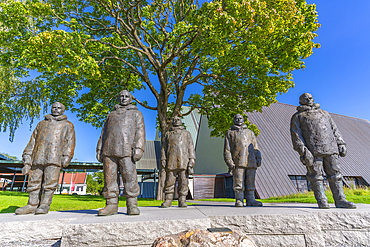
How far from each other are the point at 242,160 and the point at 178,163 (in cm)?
169

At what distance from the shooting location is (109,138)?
165 inches

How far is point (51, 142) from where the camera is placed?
459cm

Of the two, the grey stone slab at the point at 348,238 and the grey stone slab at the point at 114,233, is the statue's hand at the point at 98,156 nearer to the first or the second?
the grey stone slab at the point at 114,233

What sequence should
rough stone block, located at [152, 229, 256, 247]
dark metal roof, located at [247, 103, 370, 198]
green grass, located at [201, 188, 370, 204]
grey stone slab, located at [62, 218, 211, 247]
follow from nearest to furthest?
rough stone block, located at [152, 229, 256, 247], grey stone slab, located at [62, 218, 211, 247], green grass, located at [201, 188, 370, 204], dark metal roof, located at [247, 103, 370, 198]

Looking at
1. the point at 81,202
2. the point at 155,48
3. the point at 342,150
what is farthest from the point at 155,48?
the point at 342,150

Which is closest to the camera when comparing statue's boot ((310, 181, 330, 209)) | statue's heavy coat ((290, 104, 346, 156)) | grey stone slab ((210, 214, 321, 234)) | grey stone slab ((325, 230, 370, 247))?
grey stone slab ((210, 214, 321, 234))

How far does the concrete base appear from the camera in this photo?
2.71 m

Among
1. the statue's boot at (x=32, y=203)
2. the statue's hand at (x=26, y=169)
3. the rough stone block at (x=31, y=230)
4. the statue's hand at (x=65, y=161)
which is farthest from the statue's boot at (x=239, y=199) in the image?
the statue's hand at (x=26, y=169)

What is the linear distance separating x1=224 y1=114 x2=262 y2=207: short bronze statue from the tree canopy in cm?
405

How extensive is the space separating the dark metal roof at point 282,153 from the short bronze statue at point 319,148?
8.88 metres

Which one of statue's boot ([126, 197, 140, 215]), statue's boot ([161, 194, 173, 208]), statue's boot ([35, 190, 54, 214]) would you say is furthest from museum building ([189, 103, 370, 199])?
statue's boot ([35, 190, 54, 214])

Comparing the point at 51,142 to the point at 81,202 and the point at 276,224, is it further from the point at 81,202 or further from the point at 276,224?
the point at 81,202

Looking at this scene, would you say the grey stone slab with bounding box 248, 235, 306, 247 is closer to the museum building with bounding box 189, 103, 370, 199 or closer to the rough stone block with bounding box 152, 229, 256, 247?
the rough stone block with bounding box 152, 229, 256, 247

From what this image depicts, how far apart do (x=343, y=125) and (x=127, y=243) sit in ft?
96.8
